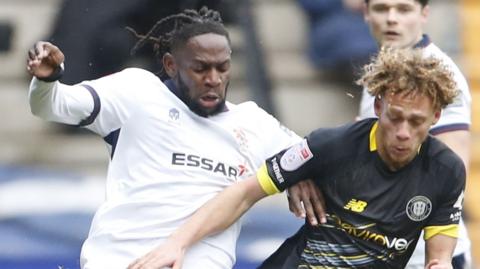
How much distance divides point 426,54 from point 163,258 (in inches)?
49.3

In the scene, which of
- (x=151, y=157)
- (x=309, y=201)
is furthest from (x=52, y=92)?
(x=309, y=201)

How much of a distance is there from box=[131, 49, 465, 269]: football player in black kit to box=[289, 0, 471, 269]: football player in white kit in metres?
0.53

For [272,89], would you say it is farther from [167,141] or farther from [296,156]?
[296,156]

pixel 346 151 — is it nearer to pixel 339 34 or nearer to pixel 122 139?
pixel 122 139

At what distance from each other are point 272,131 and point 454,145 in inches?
28.6

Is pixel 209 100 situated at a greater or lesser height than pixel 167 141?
greater

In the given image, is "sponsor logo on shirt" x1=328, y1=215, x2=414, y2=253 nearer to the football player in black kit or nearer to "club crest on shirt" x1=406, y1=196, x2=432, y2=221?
the football player in black kit

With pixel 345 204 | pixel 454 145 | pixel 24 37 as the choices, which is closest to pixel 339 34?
pixel 24 37

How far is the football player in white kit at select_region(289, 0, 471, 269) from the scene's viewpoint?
624cm

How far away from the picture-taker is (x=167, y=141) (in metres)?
5.84

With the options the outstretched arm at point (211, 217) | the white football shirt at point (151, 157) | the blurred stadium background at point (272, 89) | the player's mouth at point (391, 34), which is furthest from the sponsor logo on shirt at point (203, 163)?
the blurred stadium background at point (272, 89)

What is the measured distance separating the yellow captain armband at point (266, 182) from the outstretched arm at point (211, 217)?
0.6 inches

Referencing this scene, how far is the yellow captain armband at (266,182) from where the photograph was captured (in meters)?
5.64

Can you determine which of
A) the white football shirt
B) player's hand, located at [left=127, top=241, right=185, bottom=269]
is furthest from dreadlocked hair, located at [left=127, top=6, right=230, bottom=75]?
player's hand, located at [left=127, top=241, right=185, bottom=269]
